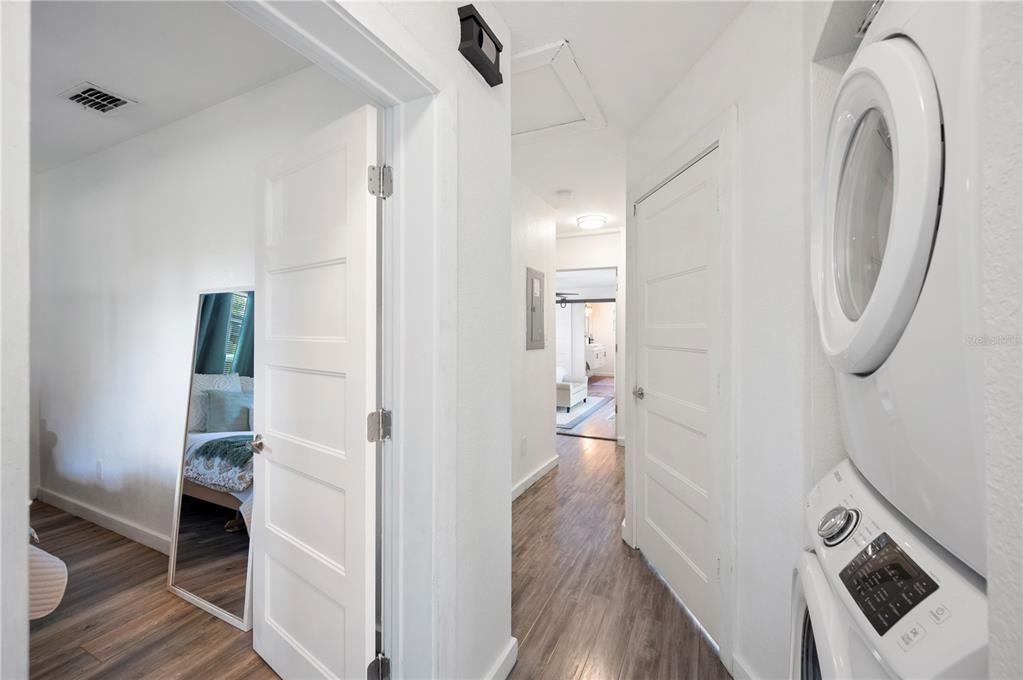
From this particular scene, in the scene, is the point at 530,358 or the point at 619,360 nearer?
the point at 530,358

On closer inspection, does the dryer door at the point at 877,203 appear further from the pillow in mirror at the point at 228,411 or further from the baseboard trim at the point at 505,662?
the pillow in mirror at the point at 228,411

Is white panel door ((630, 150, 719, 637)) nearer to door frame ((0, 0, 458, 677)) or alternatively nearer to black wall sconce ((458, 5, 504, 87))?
black wall sconce ((458, 5, 504, 87))

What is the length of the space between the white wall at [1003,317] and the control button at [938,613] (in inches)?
3.0

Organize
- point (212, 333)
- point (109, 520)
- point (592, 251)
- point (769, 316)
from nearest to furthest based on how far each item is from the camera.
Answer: point (769, 316) → point (212, 333) → point (109, 520) → point (592, 251)

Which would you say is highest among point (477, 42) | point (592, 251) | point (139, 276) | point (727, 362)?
point (592, 251)

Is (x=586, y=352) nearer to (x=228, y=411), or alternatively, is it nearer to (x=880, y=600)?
(x=228, y=411)

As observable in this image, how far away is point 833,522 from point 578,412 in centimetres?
607

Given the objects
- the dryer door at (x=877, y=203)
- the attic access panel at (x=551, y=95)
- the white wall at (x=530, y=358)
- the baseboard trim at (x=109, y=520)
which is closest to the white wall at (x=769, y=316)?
the dryer door at (x=877, y=203)

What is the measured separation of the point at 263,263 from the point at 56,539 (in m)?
2.47

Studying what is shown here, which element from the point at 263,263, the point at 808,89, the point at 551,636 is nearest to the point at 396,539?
the point at 551,636

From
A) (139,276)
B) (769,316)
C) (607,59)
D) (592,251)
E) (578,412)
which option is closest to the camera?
(769,316)

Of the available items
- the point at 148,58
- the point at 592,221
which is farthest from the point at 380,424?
the point at 592,221

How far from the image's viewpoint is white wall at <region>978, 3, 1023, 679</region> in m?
0.35

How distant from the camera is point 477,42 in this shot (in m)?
1.29
